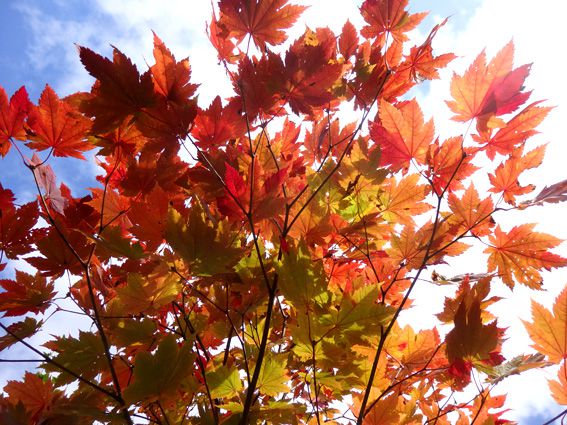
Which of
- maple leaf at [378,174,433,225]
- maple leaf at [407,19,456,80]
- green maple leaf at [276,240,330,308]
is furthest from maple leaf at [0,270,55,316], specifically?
maple leaf at [407,19,456,80]

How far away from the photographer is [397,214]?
1467 mm

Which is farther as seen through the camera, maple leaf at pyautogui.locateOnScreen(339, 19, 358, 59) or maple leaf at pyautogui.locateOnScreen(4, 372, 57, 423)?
maple leaf at pyautogui.locateOnScreen(339, 19, 358, 59)

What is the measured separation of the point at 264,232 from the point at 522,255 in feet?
2.87

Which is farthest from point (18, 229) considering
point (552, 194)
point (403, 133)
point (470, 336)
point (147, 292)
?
point (552, 194)

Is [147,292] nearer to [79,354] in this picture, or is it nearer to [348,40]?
[79,354]

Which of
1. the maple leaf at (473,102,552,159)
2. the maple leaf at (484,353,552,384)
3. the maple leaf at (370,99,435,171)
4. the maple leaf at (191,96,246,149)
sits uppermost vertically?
the maple leaf at (191,96,246,149)

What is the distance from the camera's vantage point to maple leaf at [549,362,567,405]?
98cm

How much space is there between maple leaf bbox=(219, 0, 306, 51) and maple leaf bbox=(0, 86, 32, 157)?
26.8 inches

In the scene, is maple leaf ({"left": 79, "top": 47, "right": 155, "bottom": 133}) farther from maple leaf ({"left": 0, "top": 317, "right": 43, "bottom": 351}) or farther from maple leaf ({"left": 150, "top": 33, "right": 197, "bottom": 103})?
maple leaf ({"left": 0, "top": 317, "right": 43, "bottom": 351})

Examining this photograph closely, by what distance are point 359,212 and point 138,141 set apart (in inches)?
30.5

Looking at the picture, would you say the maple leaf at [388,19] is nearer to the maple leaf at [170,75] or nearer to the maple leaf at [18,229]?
the maple leaf at [170,75]

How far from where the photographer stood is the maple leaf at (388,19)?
146cm

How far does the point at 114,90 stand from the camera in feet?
3.36

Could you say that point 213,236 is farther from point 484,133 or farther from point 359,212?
point 484,133
